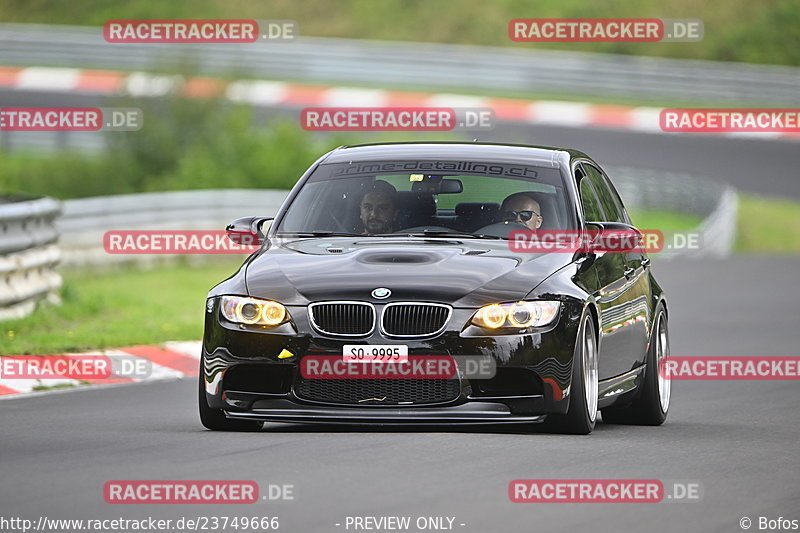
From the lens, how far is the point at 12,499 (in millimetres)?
7008

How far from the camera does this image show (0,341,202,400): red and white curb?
1223cm

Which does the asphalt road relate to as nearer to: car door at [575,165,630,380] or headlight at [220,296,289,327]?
car door at [575,165,630,380]

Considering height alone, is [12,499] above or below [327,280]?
below

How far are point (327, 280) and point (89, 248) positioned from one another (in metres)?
12.7

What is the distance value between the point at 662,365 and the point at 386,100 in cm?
2500

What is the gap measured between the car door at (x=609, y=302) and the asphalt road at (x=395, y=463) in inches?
16.3

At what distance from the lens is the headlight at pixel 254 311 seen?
29.4ft

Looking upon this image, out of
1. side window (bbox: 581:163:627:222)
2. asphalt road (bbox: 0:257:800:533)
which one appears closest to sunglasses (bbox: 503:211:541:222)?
side window (bbox: 581:163:627:222)

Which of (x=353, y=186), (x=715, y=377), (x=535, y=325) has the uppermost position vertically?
(x=353, y=186)

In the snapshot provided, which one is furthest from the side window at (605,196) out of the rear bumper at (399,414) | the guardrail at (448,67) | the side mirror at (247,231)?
the guardrail at (448,67)

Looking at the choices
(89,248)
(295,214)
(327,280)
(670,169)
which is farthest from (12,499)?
(670,169)

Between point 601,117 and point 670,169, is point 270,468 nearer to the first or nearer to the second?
point 670,169

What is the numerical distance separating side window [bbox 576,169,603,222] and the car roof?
156mm

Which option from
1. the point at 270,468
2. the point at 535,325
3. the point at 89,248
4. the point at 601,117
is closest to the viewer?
the point at 270,468
